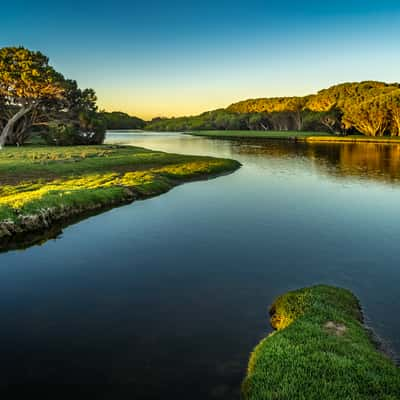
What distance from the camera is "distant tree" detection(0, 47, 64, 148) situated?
62.5 m

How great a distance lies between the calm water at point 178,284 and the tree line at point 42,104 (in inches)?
1931

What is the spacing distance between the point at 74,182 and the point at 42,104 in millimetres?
51333

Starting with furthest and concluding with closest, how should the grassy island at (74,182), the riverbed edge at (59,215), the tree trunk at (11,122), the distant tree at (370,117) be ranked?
the distant tree at (370,117) → the tree trunk at (11,122) → the grassy island at (74,182) → the riverbed edge at (59,215)

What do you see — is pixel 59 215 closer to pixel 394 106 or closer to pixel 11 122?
pixel 11 122

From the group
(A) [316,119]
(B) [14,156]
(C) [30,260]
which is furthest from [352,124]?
(C) [30,260]

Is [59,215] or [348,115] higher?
[348,115]

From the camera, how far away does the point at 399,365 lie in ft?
29.6

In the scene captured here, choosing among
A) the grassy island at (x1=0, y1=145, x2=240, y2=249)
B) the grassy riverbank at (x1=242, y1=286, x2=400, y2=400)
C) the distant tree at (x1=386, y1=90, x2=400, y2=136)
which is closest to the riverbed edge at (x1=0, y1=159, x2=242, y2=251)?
the grassy island at (x1=0, y1=145, x2=240, y2=249)

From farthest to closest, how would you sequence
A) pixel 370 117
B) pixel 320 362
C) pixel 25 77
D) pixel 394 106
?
pixel 370 117
pixel 394 106
pixel 25 77
pixel 320 362

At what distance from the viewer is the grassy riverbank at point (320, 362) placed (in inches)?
289

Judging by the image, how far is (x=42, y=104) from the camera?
75562mm

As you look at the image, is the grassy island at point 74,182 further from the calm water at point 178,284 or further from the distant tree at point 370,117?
the distant tree at point 370,117

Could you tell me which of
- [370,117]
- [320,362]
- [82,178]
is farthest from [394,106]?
[320,362]

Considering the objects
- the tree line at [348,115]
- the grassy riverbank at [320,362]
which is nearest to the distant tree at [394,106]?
the tree line at [348,115]
